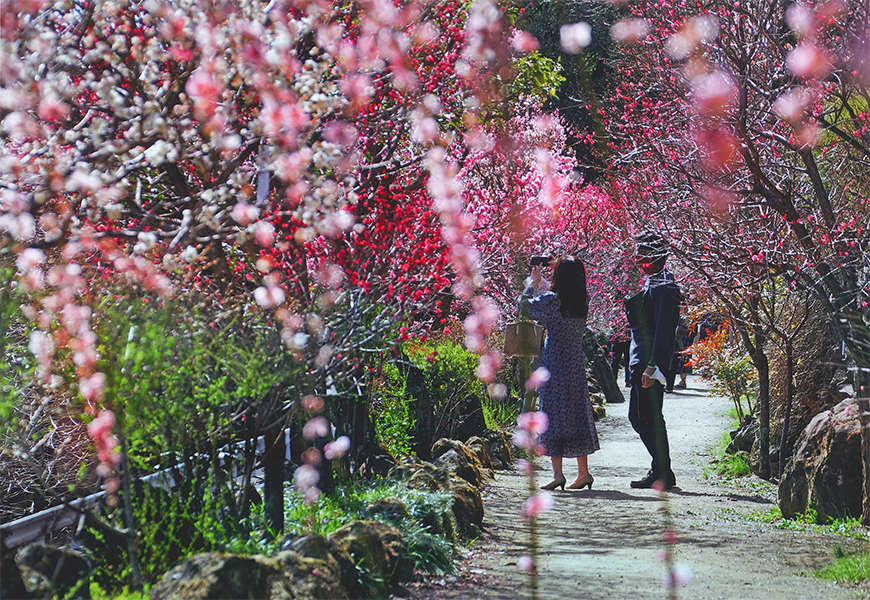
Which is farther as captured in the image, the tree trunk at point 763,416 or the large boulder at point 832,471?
the tree trunk at point 763,416

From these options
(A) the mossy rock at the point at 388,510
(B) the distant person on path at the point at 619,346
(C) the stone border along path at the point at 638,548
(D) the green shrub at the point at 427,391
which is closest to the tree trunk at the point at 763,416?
(C) the stone border along path at the point at 638,548

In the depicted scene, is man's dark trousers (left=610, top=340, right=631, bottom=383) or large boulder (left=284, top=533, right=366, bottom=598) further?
man's dark trousers (left=610, top=340, right=631, bottom=383)

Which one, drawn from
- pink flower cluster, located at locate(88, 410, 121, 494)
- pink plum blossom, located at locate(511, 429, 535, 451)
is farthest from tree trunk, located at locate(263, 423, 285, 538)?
pink plum blossom, located at locate(511, 429, 535, 451)

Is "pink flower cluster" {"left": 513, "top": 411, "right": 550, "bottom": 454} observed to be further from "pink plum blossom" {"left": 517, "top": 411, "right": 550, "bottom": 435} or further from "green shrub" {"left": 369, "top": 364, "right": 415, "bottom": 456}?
"green shrub" {"left": 369, "top": 364, "right": 415, "bottom": 456}

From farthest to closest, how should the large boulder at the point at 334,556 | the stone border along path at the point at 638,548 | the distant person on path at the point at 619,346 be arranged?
the distant person on path at the point at 619,346, the stone border along path at the point at 638,548, the large boulder at the point at 334,556

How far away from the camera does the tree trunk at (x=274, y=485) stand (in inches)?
179

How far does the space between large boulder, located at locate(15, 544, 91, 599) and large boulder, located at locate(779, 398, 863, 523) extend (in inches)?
190

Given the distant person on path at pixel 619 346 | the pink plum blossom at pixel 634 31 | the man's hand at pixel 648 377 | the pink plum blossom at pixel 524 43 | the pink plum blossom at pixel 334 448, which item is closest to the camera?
the pink plum blossom at pixel 334 448

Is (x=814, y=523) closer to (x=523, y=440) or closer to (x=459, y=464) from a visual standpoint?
(x=459, y=464)

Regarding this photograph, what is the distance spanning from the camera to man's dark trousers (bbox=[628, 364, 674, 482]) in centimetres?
740

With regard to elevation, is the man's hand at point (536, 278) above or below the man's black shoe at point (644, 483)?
above

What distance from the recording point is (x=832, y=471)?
6309 millimetres

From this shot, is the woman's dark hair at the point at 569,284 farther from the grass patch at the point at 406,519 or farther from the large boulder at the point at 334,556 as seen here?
the large boulder at the point at 334,556

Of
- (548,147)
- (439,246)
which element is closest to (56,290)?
(439,246)
